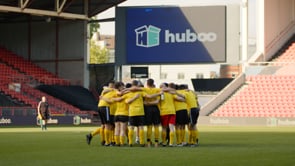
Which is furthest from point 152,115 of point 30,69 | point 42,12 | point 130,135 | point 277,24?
point 30,69

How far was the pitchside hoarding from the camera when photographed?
59.0 meters

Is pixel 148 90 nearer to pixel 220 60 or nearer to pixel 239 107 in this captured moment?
pixel 239 107

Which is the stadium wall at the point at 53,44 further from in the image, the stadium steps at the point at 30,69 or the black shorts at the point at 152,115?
the black shorts at the point at 152,115

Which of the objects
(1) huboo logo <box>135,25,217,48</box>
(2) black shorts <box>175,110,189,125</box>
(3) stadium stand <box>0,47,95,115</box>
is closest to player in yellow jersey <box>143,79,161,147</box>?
(2) black shorts <box>175,110,189,125</box>

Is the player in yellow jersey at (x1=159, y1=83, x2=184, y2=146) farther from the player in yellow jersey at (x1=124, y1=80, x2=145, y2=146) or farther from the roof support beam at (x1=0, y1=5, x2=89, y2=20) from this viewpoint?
the roof support beam at (x1=0, y1=5, x2=89, y2=20)

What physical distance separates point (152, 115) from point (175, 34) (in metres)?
36.8

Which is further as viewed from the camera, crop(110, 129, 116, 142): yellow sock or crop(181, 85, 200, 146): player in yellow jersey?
crop(110, 129, 116, 142): yellow sock

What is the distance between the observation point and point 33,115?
163ft

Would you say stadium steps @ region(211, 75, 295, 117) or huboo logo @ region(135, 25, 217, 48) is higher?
huboo logo @ region(135, 25, 217, 48)

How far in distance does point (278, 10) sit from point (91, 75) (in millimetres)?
14941

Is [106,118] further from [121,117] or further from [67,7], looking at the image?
[67,7]

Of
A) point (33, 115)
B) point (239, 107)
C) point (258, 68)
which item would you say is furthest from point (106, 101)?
point (258, 68)

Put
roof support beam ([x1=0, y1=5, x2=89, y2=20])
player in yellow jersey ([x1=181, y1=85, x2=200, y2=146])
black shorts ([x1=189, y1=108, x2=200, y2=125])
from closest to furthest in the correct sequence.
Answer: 1. player in yellow jersey ([x1=181, y1=85, x2=200, y2=146])
2. black shorts ([x1=189, y1=108, x2=200, y2=125])
3. roof support beam ([x1=0, y1=5, x2=89, y2=20])

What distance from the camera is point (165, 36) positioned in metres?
59.8
